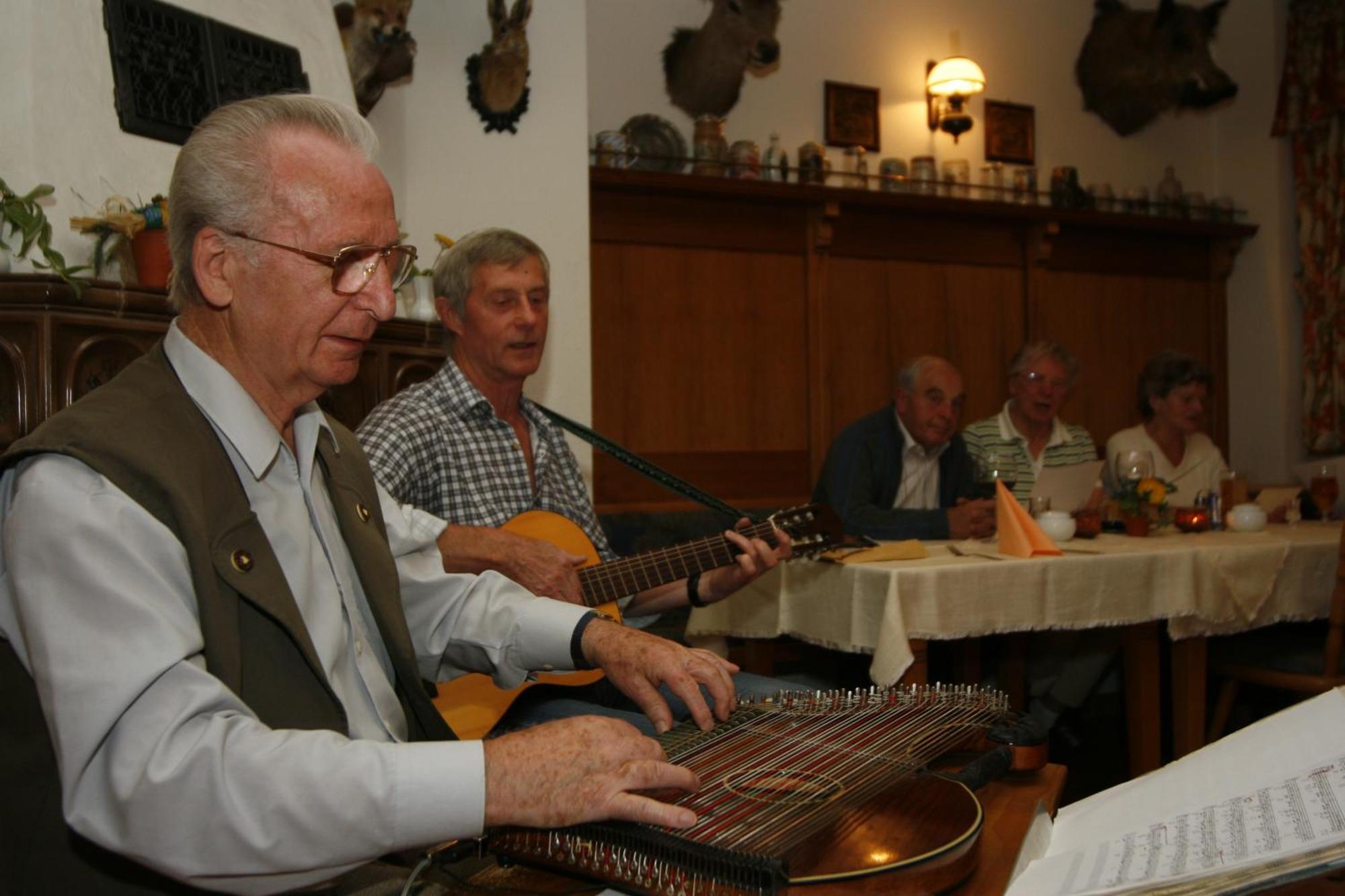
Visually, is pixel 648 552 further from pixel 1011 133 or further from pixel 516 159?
pixel 1011 133

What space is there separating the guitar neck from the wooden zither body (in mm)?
1276

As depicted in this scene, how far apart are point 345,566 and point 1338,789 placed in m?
1.14

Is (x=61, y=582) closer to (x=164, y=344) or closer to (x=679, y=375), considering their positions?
(x=164, y=344)

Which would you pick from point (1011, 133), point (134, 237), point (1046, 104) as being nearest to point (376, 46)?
point (134, 237)

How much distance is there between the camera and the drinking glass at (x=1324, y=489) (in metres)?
4.27

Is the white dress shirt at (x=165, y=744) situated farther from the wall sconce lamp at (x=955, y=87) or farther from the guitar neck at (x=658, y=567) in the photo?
the wall sconce lamp at (x=955, y=87)

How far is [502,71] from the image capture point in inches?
191

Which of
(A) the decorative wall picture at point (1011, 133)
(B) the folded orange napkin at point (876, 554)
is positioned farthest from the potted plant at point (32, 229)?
(A) the decorative wall picture at point (1011, 133)

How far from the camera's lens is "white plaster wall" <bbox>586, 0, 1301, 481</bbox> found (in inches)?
246

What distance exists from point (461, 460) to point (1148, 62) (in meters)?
6.78

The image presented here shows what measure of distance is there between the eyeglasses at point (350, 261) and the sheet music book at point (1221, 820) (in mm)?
983

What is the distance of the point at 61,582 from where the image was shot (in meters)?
1.01

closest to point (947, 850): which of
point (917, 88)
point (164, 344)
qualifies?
point (164, 344)

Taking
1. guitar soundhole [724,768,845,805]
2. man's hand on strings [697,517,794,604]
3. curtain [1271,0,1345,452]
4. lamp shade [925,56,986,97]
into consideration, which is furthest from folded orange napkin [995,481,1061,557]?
curtain [1271,0,1345,452]
